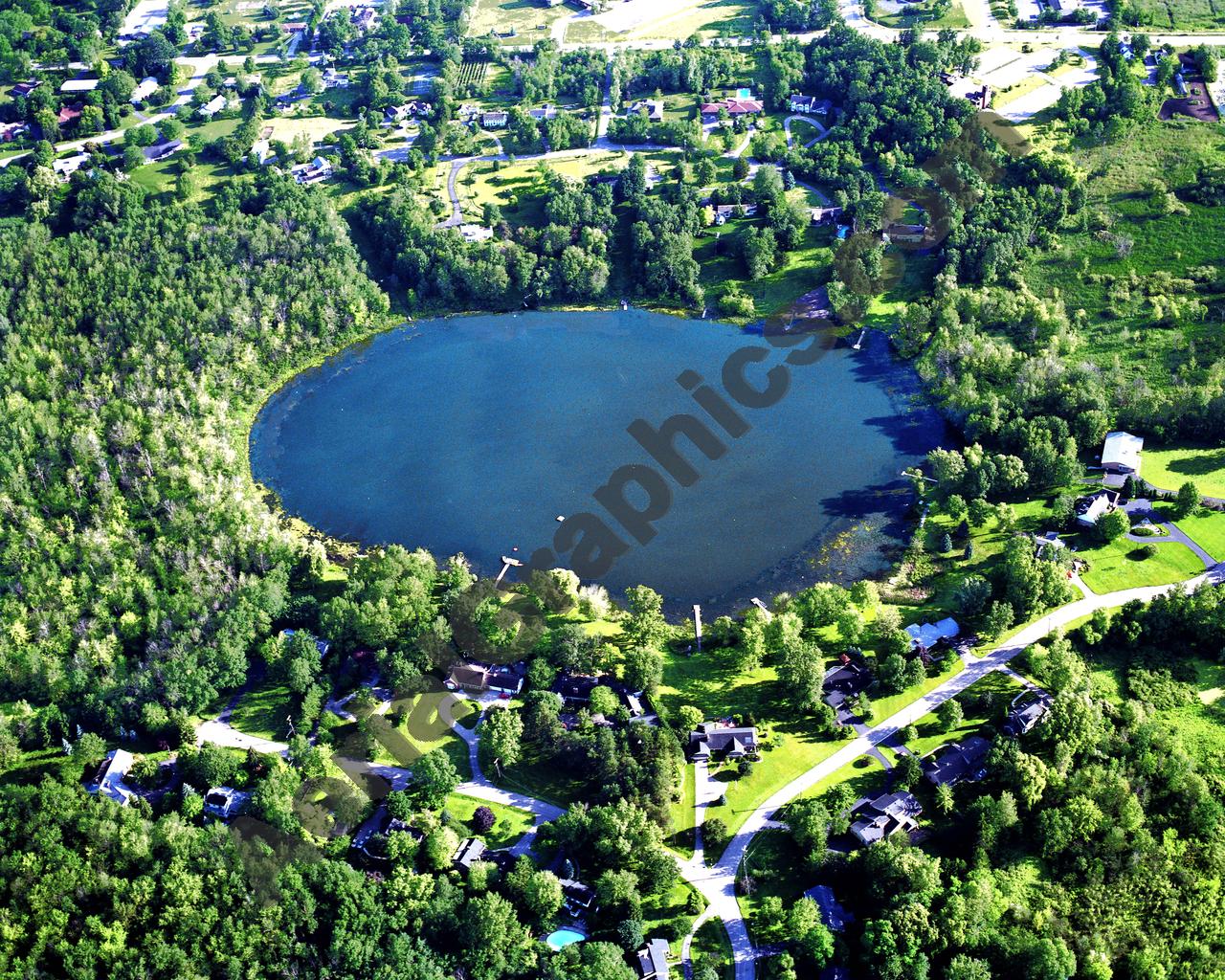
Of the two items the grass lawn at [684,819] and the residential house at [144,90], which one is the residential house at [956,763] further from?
the residential house at [144,90]

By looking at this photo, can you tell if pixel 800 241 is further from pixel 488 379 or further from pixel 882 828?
pixel 882 828

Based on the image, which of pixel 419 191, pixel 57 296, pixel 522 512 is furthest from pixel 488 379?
pixel 57 296

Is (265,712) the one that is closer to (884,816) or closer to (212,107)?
(884,816)

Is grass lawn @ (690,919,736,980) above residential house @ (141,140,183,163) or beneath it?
beneath

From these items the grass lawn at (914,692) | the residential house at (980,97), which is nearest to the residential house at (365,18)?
the residential house at (980,97)

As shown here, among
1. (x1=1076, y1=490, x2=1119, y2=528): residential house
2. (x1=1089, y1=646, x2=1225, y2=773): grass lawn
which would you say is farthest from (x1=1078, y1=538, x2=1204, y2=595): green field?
(x1=1089, y1=646, x2=1225, y2=773): grass lawn

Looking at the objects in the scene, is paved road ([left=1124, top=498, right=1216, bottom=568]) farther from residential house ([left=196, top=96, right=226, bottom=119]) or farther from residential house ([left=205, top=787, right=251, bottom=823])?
residential house ([left=196, top=96, right=226, bottom=119])

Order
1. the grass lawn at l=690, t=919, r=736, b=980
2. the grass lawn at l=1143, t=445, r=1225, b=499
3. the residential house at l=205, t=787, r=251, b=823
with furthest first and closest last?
the grass lawn at l=1143, t=445, r=1225, b=499, the residential house at l=205, t=787, r=251, b=823, the grass lawn at l=690, t=919, r=736, b=980

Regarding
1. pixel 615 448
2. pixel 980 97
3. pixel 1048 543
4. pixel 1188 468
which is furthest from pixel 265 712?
pixel 980 97
